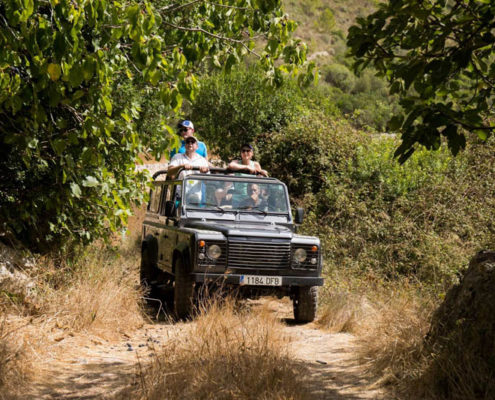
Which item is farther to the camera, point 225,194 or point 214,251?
point 225,194

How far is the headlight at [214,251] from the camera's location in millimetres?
7402

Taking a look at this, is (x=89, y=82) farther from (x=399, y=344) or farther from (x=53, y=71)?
(x=399, y=344)

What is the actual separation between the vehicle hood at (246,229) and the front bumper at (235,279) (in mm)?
487

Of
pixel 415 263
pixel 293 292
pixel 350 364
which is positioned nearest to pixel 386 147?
pixel 415 263

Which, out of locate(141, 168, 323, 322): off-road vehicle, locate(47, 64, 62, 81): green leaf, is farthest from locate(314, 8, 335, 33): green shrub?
locate(47, 64, 62, 81): green leaf

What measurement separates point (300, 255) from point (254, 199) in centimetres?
124

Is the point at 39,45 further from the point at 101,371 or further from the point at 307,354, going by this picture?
the point at 307,354

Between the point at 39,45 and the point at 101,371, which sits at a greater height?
the point at 39,45

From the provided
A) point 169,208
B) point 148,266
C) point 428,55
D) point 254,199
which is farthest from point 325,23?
point 428,55

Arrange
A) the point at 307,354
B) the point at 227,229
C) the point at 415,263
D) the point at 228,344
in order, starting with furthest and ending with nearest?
the point at 415,263 → the point at 227,229 → the point at 307,354 → the point at 228,344

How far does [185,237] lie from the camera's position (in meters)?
7.76

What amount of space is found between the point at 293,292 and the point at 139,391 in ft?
12.5

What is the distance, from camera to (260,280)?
750cm

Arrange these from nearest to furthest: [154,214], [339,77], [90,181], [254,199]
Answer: [90,181] → [254,199] → [154,214] → [339,77]
